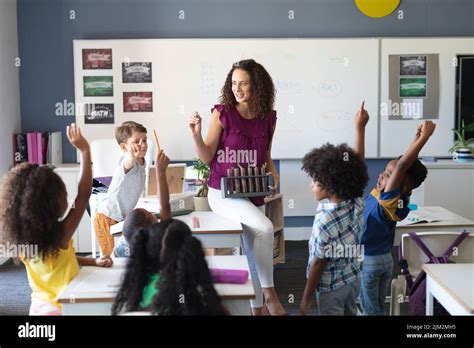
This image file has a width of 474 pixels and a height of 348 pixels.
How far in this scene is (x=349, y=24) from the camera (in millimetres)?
4277

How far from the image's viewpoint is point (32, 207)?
5.91ft

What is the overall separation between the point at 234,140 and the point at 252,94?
0.74 ft

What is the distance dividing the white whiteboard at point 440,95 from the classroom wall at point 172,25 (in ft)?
0.31

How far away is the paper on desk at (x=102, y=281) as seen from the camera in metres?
1.80

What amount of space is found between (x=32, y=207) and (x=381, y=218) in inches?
53.4

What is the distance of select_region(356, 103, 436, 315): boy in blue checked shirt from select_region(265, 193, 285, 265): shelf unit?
1.52 metres

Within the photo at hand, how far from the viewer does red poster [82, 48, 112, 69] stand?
13.3 ft

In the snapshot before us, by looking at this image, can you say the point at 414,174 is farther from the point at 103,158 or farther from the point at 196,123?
the point at 103,158

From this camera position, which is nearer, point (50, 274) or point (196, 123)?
point (50, 274)

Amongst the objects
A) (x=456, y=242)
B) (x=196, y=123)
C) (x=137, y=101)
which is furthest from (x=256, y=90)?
(x=137, y=101)

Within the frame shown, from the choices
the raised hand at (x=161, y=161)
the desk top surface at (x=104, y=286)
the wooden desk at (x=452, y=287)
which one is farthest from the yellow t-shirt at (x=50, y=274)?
the wooden desk at (x=452, y=287)

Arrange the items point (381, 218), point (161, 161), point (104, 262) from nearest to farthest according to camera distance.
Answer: point (104, 262), point (161, 161), point (381, 218)
